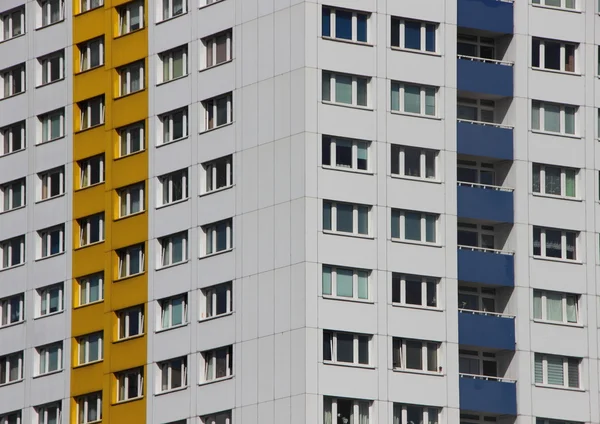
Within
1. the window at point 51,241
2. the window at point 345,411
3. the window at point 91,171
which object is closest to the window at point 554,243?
the window at point 345,411

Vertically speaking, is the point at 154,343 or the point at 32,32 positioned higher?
the point at 32,32

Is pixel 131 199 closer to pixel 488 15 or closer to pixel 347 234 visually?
pixel 347 234

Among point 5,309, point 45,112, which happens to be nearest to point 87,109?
point 45,112

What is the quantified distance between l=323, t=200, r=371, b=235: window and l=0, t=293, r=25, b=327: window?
1985cm

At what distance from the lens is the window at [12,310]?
415 ft

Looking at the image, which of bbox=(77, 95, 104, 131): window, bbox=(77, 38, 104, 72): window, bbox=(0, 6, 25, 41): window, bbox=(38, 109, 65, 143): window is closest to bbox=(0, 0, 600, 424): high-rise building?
bbox=(77, 95, 104, 131): window

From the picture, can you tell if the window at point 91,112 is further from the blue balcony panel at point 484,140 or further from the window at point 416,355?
the window at point 416,355

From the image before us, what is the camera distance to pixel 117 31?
125 m

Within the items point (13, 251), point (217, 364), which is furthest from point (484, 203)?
point (13, 251)

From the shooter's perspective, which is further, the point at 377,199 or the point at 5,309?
the point at 5,309

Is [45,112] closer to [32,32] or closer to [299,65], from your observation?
[32,32]

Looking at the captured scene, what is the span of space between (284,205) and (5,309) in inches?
792

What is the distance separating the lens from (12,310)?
12712 cm

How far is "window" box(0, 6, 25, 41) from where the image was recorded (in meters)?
130
